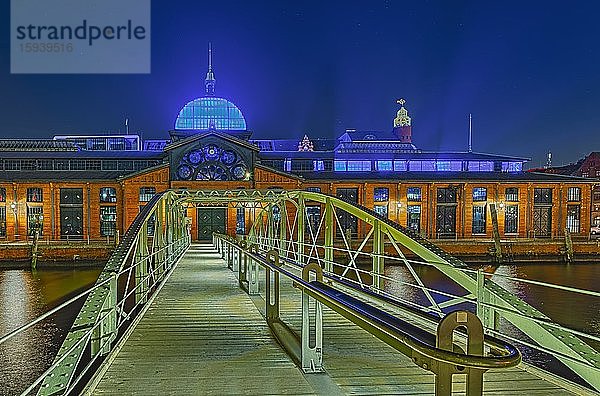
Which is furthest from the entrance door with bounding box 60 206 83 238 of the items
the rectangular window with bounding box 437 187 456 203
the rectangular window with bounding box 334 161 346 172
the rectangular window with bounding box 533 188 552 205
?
the rectangular window with bounding box 533 188 552 205

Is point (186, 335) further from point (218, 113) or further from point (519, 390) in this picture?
point (218, 113)

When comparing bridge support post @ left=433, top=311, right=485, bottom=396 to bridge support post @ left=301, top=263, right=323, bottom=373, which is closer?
bridge support post @ left=433, top=311, right=485, bottom=396

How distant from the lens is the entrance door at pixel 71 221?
52.7 metres

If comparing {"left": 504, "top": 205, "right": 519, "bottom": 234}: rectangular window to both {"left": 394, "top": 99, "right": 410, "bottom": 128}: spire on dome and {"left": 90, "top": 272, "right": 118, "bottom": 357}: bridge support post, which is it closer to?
{"left": 394, "top": 99, "right": 410, "bottom": 128}: spire on dome

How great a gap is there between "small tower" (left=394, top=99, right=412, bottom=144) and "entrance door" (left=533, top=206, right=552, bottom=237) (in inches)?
914

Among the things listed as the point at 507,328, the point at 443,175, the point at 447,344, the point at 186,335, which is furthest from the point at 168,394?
the point at 443,175

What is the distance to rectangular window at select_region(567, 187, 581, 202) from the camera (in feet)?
189

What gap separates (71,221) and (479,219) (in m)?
34.4

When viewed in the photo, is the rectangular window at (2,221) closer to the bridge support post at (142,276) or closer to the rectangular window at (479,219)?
the rectangular window at (479,219)

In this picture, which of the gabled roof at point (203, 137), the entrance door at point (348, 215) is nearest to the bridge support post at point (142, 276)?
the gabled roof at point (203, 137)

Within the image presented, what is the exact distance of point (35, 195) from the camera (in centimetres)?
5253

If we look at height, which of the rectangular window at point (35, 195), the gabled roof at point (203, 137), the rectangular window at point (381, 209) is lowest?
the rectangular window at point (381, 209)

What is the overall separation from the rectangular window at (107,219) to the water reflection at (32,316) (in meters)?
10.9

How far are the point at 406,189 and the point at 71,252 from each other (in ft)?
90.1
